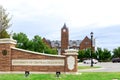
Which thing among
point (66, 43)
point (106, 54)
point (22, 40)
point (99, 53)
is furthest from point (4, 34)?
point (66, 43)

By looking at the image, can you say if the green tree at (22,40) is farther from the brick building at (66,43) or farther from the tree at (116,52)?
the brick building at (66,43)

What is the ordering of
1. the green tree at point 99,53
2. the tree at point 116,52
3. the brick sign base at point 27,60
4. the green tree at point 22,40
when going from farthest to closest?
the tree at point 116,52
the green tree at point 99,53
the green tree at point 22,40
the brick sign base at point 27,60

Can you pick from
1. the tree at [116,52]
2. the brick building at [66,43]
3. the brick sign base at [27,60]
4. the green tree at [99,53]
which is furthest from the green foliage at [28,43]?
the brick sign base at [27,60]

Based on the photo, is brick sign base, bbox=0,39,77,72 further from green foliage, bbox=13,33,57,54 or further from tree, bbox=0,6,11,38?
green foliage, bbox=13,33,57,54

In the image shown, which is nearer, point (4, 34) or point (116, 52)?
point (4, 34)

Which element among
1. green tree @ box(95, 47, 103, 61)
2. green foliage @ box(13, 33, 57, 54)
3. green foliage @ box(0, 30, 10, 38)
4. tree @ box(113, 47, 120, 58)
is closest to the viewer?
green foliage @ box(0, 30, 10, 38)

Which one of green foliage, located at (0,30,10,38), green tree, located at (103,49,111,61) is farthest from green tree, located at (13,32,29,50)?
green foliage, located at (0,30,10,38)

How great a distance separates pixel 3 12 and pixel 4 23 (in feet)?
6.26

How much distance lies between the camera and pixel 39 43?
86.4 meters

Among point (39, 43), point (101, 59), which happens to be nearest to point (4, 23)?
point (39, 43)

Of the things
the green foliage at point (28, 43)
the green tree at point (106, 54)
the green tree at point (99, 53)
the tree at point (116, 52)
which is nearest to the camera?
the green foliage at point (28, 43)

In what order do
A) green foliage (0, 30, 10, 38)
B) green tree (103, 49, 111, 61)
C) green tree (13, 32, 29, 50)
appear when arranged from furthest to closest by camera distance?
green tree (103, 49, 111, 61)
green tree (13, 32, 29, 50)
green foliage (0, 30, 10, 38)

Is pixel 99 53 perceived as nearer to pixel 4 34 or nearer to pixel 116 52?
pixel 116 52

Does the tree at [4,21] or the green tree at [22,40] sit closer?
the tree at [4,21]
